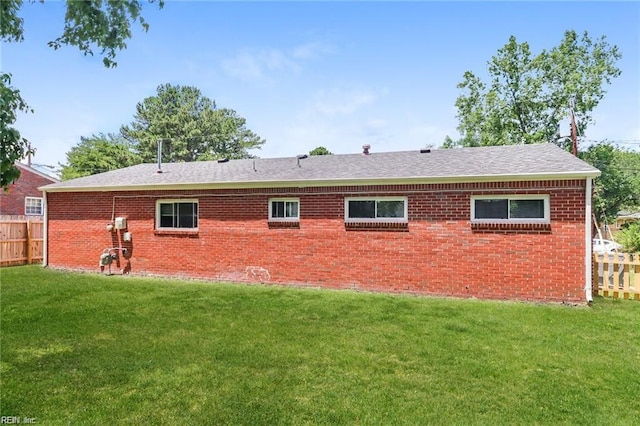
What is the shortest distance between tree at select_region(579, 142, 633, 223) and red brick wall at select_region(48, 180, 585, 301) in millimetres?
21880

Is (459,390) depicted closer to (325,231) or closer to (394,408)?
(394,408)

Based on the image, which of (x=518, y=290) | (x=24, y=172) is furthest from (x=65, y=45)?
(x=24, y=172)

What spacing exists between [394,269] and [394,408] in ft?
19.8

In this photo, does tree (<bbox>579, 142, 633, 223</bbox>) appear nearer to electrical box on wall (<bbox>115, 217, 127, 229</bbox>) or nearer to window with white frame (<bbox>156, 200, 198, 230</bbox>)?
window with white frame (<bbox>156, 200, 198, 230</bbox>)

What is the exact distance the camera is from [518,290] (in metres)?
8.80

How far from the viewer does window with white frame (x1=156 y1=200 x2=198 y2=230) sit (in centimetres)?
1184

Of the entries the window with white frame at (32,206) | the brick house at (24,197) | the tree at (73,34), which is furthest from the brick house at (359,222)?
the window with white frame at (32,206)

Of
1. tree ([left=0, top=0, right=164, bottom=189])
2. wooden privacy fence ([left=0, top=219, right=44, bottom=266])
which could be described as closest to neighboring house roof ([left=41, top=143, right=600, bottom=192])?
wooden privacy fence ([left=0, top=219, right=44, bottom=266])

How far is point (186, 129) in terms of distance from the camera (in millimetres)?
41375

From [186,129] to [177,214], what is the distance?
106 ft

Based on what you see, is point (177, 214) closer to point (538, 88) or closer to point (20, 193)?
point (20, 193)

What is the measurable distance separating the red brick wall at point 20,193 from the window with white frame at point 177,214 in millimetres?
17853

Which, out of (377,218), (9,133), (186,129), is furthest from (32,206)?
(9,133)

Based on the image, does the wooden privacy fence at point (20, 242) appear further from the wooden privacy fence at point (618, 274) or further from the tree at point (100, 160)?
the tree at point (100, 160)
